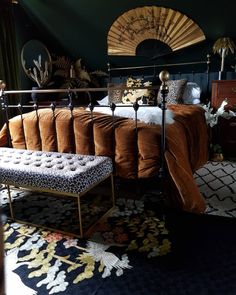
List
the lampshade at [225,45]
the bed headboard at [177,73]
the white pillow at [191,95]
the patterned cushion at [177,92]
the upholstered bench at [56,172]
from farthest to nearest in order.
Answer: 1. the bed headboard at [177,73]
2. the white pillow at [191,95]
3. the patterned cushion at [177,92]
4. the lampshade at [225,45]
5. the upholstered bench at [56,172]

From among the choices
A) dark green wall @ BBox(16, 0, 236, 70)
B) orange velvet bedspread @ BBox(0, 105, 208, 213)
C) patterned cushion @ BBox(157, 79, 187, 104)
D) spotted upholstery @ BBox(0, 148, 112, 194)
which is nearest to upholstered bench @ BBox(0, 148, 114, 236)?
spotted upholstery @ BBox(0, 148, 112, 194)

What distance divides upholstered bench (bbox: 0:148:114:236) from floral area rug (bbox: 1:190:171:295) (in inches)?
6.8

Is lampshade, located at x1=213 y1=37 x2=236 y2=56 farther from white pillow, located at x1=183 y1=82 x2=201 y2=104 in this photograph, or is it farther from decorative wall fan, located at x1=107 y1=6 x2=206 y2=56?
white pillow, located at x1=183 y1=82 x2=201 y2=104

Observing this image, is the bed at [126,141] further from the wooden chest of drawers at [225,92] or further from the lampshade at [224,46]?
the lampshade at [224,46]

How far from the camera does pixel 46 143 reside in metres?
2.39

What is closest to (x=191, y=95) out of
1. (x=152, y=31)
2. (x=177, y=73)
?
(x=177, y=73)

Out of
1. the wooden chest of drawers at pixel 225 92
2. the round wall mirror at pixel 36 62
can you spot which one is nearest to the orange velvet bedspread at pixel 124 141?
the wooden chest of drawers at pixel 225 92

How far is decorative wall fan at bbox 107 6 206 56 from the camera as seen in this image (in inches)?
141

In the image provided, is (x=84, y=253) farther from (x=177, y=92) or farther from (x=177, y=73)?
(x=177, y=73)

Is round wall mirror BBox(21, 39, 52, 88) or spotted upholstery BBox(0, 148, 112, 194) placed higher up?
round wall mirror BBox(21, 39, 52, 88)

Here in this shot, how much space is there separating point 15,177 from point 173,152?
113 centimetres

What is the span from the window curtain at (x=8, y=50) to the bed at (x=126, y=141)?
4.92 feet

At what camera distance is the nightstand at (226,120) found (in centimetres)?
336

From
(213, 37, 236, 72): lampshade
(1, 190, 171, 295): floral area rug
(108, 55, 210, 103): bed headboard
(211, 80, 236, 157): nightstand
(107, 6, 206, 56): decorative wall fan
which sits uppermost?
(107, 6, 206, 56): decorative wall fan
